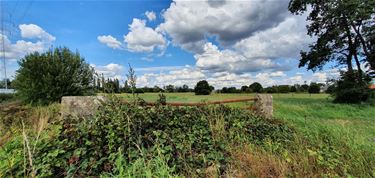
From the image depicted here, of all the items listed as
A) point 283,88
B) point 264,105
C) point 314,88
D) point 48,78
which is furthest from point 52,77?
point 314,88

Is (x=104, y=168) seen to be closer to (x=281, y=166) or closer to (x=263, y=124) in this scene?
(x=281, y=166)

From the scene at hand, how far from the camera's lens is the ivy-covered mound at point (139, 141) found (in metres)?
2.84

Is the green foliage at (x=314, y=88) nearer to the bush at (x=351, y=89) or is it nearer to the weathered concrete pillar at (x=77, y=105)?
the bush at (x=351, y=89)

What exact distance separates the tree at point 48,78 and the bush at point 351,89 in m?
16.3

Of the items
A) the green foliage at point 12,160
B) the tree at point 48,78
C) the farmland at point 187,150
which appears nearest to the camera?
the green foliage at point 12,160

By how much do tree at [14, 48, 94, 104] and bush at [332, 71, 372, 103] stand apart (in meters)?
16.3

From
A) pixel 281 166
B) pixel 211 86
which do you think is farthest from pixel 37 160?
pixel 211 86


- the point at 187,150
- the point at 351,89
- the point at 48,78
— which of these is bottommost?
the point at 187,150

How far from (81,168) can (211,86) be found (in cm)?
1456

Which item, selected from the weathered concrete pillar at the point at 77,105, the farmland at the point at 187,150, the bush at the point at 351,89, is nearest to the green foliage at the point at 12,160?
the farmland at the point at 187,150

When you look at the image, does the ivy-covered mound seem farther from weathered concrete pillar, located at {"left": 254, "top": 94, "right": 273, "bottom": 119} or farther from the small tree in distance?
the small tree in distance

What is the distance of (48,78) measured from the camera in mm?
8180

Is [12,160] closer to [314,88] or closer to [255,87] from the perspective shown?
[255,87]

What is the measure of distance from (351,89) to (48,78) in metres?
17.5
